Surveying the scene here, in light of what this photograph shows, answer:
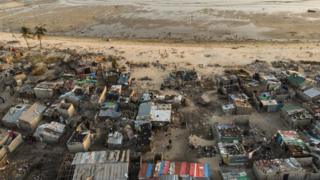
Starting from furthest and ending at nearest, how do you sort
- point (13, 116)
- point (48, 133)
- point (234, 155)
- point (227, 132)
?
point (13, 116) < point (48, 133) < point (227, 132) < point (234, 155)

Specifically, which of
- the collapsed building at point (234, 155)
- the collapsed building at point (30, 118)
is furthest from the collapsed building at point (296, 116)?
the collapsed building at point (30, 118)

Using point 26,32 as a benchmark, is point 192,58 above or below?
below

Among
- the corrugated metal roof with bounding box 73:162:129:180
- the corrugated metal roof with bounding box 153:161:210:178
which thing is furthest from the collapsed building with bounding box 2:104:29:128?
the corrugated metal roof with bounding box 153:161:210:178

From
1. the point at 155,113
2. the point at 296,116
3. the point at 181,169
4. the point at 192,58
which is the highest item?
the point at 192,58

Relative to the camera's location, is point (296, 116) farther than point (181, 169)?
Yes

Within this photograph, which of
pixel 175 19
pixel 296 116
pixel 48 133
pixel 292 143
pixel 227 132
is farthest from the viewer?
pixel 175 19

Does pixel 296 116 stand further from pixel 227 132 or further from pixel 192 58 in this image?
pixel 192 58

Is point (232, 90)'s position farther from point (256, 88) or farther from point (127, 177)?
point (127, 177)

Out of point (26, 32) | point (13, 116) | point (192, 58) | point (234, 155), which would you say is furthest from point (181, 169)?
point (26, 32)

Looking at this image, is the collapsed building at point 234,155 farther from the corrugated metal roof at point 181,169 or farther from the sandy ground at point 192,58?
the corrugated metal roof at point 181,169

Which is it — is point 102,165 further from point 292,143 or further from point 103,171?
point 292,143
